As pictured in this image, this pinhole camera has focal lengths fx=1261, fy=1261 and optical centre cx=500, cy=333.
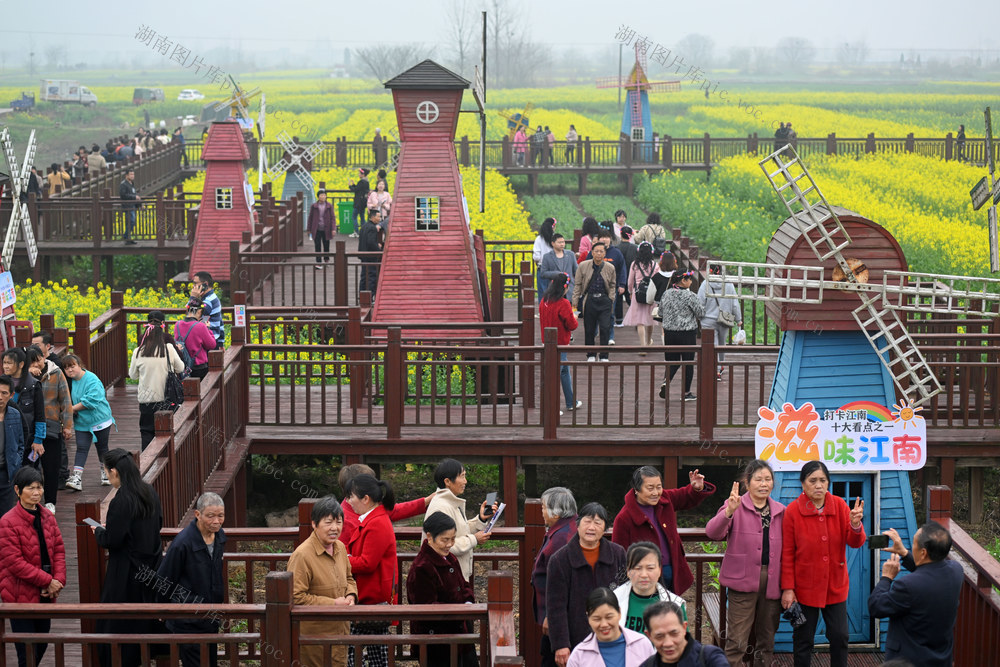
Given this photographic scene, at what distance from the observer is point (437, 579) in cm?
735

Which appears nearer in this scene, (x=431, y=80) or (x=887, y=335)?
(x=887, y=335)

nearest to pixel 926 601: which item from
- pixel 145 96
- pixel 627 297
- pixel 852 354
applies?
pixel 852 354

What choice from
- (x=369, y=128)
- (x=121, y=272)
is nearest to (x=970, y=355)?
(x=121, y=272)

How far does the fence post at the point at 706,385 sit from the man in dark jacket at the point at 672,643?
639 centimetres

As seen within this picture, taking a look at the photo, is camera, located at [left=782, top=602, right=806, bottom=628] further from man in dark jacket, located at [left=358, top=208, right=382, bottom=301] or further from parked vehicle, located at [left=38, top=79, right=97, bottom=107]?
parked vehicle, located at [left=38, top=79, right=97, bottom=107]

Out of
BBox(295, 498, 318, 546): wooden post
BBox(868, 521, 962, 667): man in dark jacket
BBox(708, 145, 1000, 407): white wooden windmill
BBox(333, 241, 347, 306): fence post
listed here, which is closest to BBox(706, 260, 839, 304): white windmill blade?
BBox(708, 145, 1000, 407): white wooden windmill

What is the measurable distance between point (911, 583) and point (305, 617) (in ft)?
10.9

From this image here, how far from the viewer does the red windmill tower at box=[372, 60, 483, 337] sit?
16.5m

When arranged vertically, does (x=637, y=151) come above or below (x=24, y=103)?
below

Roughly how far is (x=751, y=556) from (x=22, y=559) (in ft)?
14.8

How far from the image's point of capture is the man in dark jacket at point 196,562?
24.2 feet

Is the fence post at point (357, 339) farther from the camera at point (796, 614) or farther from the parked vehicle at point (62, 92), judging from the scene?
the parked vehicle at point (62, 92)

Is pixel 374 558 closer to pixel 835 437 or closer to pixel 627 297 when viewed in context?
pixel 835 437

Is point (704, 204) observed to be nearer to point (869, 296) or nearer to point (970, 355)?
point (970, 355)
